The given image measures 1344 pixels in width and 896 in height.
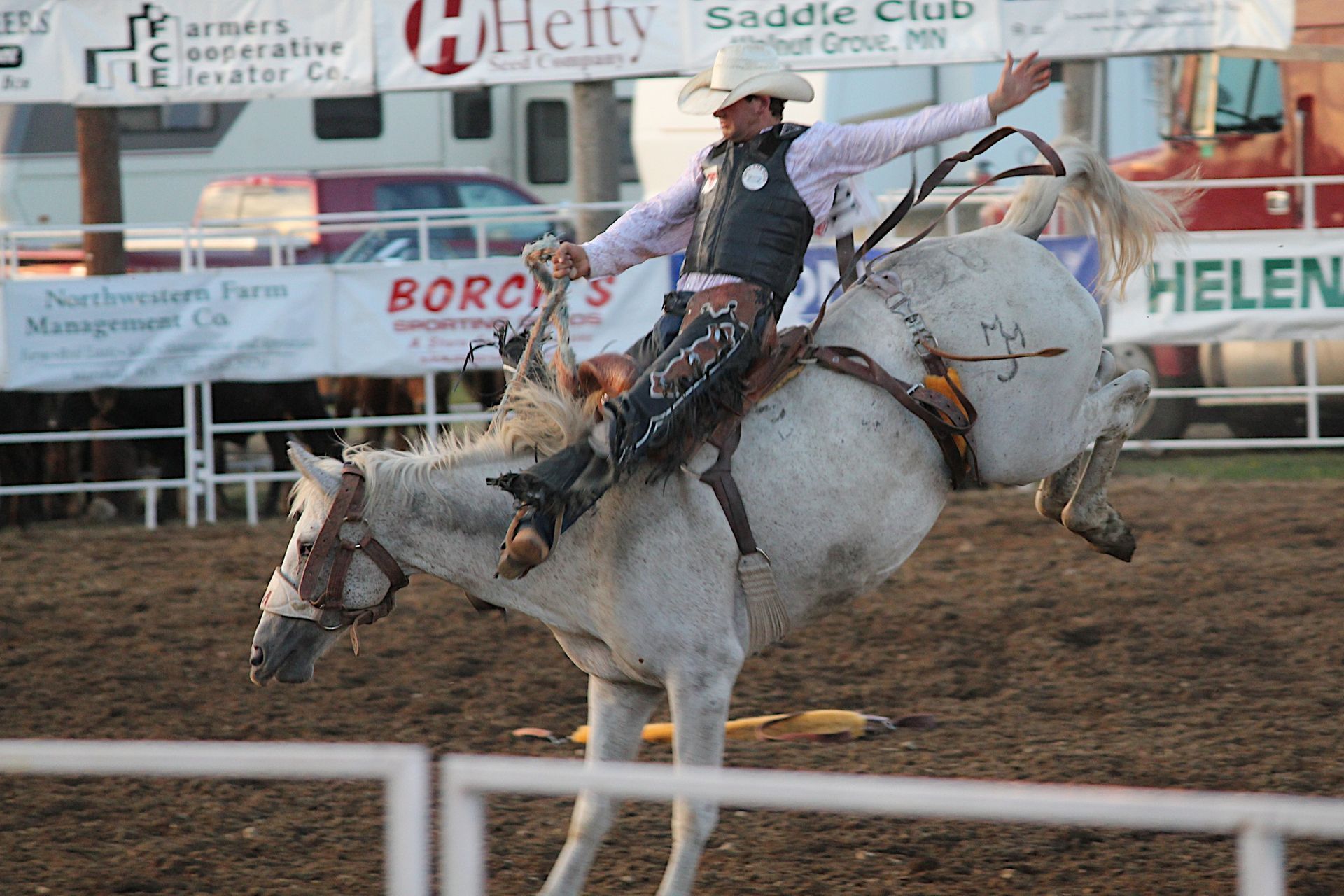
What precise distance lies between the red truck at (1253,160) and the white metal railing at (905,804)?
8097 millimetres

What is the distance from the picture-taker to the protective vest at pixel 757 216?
12.0 feet

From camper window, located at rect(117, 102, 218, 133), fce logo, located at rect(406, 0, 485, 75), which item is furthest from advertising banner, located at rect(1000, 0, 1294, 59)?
camper window, located at rect(117, 102, 218, 133)

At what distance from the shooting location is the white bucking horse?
3551mm

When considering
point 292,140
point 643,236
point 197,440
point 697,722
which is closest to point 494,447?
point 643,236

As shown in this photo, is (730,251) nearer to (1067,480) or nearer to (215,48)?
(1067,480)

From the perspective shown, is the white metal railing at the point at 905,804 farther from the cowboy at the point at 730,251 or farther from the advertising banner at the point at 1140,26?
the advertising banner at the point at 1140,26

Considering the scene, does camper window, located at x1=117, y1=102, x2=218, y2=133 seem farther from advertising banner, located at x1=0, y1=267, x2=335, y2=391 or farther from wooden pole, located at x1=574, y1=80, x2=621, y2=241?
wooden pole, located at x1=574, y1=80, x2=621, y2=241

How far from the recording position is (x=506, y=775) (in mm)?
2020

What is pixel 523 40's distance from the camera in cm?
840

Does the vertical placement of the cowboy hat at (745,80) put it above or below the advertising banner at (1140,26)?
below

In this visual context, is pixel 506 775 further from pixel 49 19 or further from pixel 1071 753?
pixel 49 19

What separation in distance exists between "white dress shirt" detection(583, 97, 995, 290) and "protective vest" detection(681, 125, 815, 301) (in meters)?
0.03

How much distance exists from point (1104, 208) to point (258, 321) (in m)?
5.78

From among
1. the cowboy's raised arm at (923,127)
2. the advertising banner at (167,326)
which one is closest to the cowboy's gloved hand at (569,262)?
the cowboy's raised arm at (923,127)
